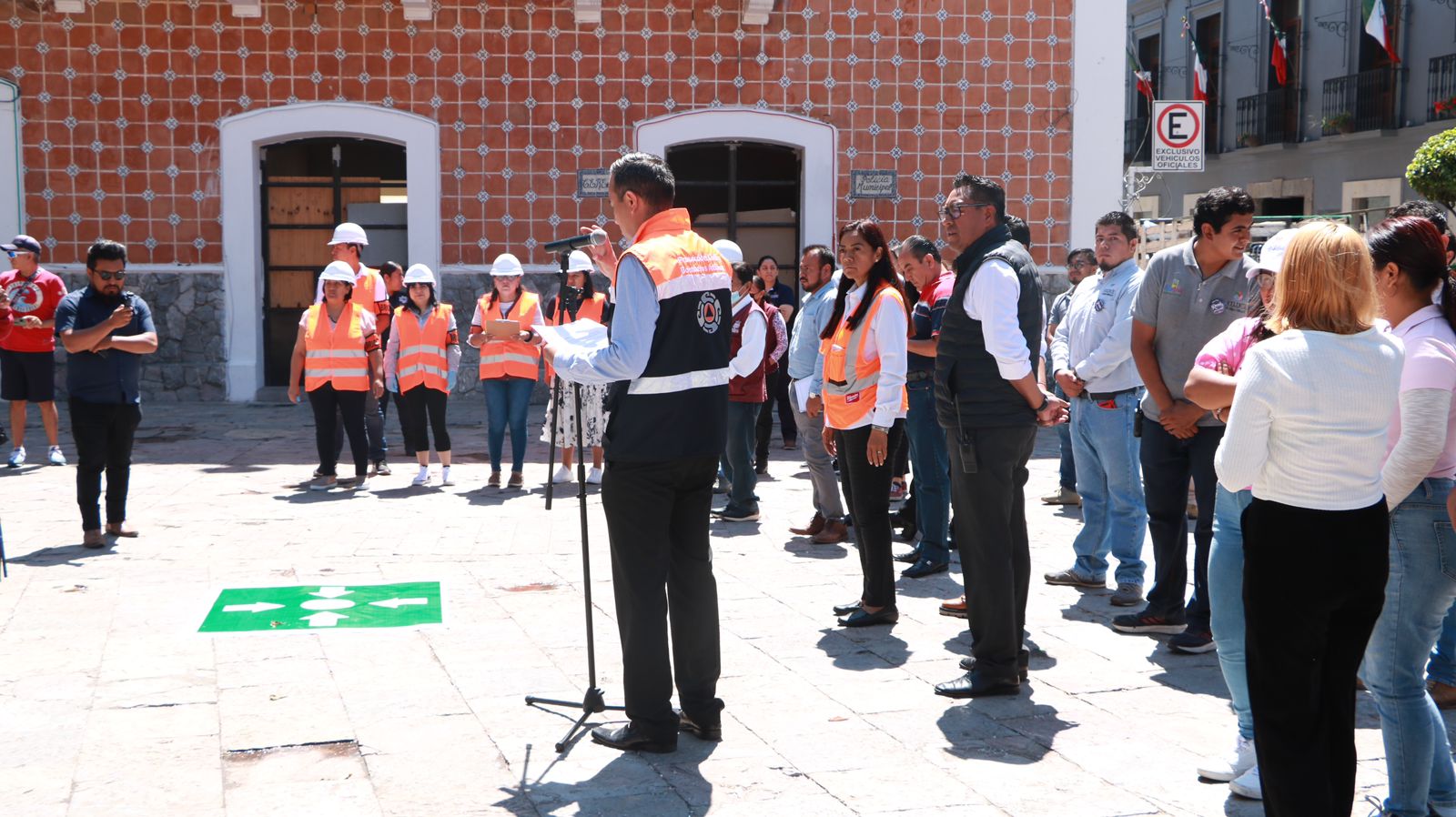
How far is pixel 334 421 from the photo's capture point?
10.8 meters

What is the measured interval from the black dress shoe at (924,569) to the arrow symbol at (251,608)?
315 cm

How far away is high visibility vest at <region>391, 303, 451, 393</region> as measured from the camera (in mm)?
10922

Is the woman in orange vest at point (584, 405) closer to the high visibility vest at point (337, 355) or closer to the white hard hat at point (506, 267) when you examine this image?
the white hard hat at point (506, 267)

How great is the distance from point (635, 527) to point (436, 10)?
39.6 feet

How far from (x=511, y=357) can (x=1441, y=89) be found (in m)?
19.7

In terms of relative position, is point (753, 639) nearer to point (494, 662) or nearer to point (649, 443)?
point (494, 662)

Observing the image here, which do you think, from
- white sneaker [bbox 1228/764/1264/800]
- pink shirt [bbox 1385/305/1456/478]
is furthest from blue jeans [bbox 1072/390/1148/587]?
pink shirt [bbox 1385/305/1456/478]

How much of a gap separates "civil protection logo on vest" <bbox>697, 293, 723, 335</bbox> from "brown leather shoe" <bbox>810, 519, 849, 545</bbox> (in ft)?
12.8

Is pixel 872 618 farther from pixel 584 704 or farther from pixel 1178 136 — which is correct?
pixel 1178 136

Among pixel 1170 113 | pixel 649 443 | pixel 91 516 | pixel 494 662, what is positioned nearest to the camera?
pixel 649 443

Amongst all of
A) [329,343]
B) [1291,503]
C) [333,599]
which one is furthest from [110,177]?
[1291,503]

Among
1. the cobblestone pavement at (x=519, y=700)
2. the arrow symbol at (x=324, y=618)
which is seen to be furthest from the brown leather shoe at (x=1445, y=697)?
the arrow symbol at (x=324, y=618)

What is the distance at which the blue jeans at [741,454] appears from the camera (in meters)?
9.23

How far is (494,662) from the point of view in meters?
5.74
